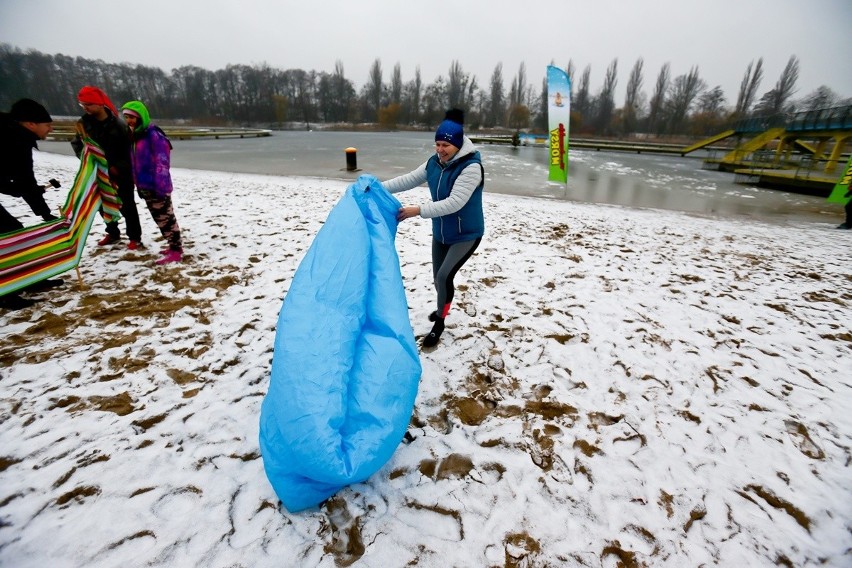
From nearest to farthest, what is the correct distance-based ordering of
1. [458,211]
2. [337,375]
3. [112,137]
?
[337,375] → [458,211] → [112,137]

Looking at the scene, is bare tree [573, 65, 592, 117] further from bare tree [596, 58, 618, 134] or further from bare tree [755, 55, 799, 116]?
bare tree [755, 55, 799, 116]

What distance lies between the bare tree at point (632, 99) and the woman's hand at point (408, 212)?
5900 cm

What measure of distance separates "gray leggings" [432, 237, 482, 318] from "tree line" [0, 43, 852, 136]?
5484 centimetres

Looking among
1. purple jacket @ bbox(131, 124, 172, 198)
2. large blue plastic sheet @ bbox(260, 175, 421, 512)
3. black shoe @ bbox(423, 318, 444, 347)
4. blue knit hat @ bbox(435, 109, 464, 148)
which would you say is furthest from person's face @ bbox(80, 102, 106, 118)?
black shoe @ bbox(423, 318, 444, 347)

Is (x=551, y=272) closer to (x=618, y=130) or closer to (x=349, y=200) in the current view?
(x=349, y=200)

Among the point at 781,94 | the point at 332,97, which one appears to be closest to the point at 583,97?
the point at 781,94

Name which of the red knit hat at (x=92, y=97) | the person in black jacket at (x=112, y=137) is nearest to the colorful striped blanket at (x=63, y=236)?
the person in black jacket at (x=112, y=137)

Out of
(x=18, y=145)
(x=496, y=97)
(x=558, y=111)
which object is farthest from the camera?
(x=496, y=97)

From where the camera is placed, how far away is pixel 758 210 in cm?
962

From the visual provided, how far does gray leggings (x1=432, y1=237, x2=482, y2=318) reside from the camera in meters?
2.71

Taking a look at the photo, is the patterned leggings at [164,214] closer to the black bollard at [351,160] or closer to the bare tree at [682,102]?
the black bollard at [351,160]

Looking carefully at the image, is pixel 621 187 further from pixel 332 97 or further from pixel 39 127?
pixel 332 97

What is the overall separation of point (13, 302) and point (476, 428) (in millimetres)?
4066

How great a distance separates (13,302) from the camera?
3.15 m
